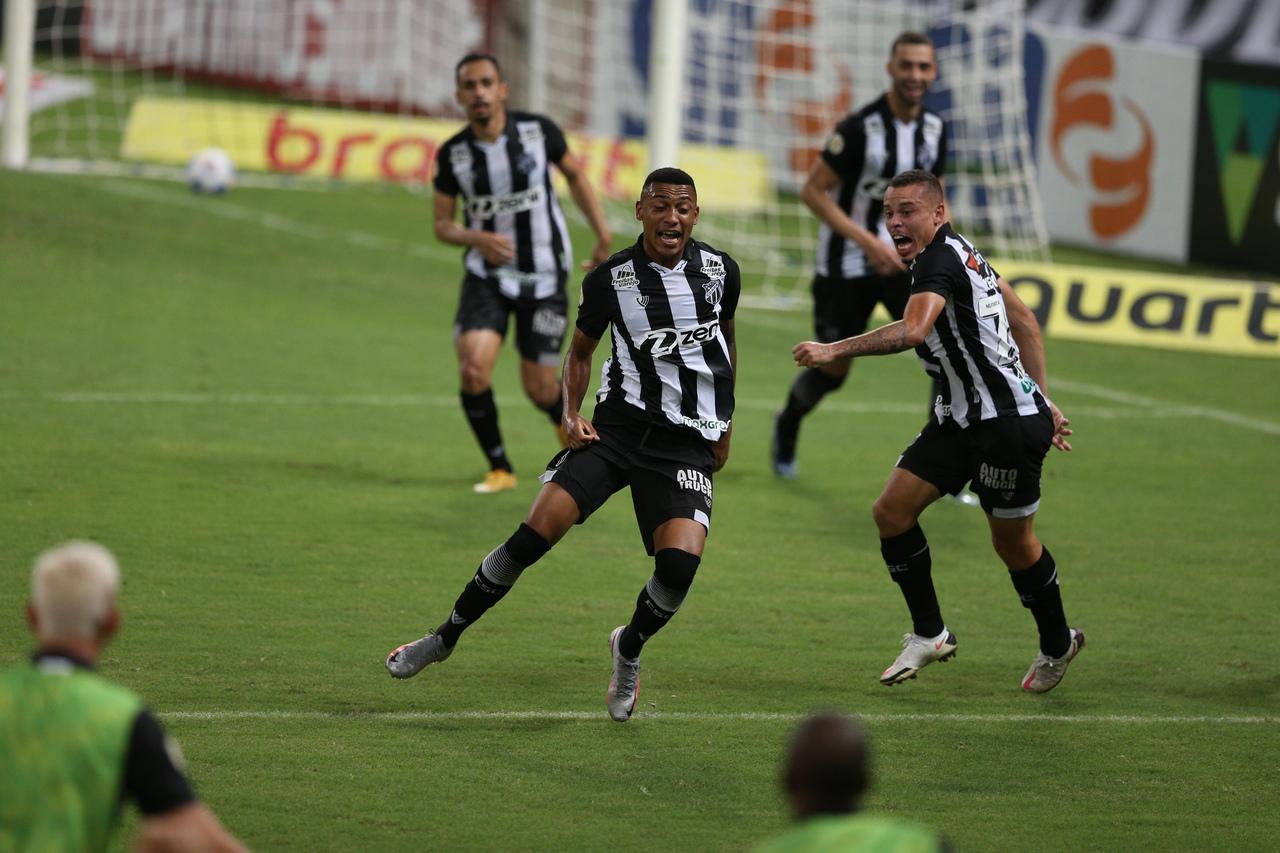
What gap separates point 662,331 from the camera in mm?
6754

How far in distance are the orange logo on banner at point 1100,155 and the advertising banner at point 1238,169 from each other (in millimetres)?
812

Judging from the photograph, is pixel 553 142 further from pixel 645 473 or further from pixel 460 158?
pixel 645 473

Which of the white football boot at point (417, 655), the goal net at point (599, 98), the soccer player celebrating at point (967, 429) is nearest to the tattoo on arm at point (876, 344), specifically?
the soccer player celebrating at point (967, 429)

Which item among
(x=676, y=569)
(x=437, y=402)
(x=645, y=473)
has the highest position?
(x=645, y=473)

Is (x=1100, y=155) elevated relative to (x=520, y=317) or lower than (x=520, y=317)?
elevated

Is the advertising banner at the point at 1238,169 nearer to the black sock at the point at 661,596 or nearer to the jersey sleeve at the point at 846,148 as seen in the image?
the jersey sleeve at the point at 846,148

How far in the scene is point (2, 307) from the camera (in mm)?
14750

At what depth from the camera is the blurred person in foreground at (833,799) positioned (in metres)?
3.13

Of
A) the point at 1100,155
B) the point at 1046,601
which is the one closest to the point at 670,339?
the point at 1046,601

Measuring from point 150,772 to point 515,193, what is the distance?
7.13 metres

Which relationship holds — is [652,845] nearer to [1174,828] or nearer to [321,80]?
[1174,828]

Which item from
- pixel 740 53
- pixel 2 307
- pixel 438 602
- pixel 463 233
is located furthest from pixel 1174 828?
pixel 740 53

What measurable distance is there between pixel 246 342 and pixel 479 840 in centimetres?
957

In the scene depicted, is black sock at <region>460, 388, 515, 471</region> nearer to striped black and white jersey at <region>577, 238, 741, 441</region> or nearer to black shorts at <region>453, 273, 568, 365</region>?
black shorts at <region>453, 273, 568, 365</region>
